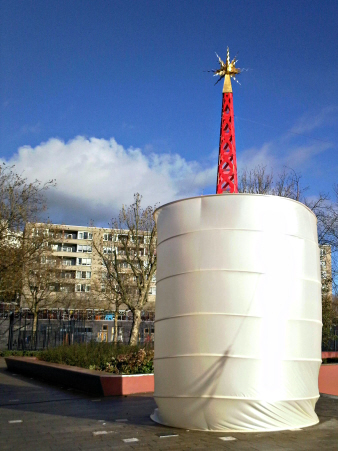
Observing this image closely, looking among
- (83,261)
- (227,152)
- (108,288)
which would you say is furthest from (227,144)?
(83,261)

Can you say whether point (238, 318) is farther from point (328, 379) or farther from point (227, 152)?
point (227, 152)

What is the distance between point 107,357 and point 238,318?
867 centimetres

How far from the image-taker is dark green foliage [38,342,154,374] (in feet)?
45.5

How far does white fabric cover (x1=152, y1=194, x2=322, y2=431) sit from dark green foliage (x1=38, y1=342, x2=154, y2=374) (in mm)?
5963

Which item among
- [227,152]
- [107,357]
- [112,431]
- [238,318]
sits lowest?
[112,431]

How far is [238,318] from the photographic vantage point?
7.33 m

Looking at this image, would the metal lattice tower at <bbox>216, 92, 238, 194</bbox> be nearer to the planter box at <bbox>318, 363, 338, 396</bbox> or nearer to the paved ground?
the planter box at <bbox>318, 363, 338, 396</bbox>

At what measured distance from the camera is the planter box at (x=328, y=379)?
17062 mm

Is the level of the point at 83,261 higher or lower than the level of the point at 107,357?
higher

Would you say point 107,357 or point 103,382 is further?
point 107,357

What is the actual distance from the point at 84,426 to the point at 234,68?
15.6 meters

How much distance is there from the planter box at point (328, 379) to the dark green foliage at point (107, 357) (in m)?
6.60

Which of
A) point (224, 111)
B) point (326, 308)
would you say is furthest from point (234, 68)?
point (326, 308)

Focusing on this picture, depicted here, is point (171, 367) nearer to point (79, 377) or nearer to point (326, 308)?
point (79, 377)
